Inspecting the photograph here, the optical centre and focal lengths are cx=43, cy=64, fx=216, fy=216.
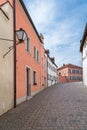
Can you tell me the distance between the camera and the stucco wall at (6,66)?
822cm

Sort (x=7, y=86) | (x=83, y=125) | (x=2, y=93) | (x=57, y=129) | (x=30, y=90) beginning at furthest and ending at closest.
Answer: (x=30, y=90) → (x=7, y=86) → (x=2, y=93) → (x=83, y=125) → (x=57, y=129)

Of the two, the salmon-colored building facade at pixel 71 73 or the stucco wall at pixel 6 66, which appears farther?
the salmon-colored building facade at pixel 71 73

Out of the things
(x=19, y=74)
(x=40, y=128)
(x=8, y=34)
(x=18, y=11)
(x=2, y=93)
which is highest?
(x=18, y=11)

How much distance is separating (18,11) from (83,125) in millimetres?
7914

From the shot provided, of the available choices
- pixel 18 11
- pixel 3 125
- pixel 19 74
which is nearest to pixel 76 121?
pixel 3 125

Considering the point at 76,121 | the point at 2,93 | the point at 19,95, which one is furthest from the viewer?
the point at 19,95

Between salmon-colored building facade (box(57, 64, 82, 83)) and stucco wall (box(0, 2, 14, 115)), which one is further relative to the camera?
salmon-colored building facade (box(57, 64, 82, 83))

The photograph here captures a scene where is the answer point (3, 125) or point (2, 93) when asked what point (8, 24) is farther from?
point (3, 125)

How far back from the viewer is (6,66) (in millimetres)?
8906

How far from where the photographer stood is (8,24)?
31.3ft

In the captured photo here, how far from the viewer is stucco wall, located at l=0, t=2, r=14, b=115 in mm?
8219

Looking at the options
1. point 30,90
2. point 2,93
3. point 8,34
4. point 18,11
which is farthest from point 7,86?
point 30,90

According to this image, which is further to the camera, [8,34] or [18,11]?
[18,11]

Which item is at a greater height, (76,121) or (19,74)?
(19,74)
